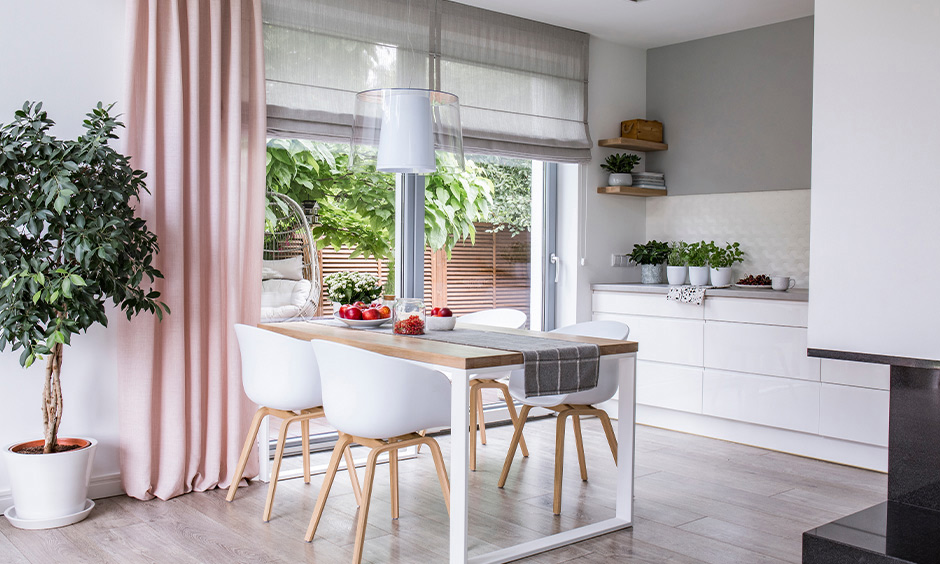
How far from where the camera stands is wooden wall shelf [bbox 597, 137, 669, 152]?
18.2 feet

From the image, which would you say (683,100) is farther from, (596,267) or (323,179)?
(323,179)

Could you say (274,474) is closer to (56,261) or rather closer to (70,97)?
(56,261)

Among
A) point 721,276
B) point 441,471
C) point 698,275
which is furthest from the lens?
point 698,275

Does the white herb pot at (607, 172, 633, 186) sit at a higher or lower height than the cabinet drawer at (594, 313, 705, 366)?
higher

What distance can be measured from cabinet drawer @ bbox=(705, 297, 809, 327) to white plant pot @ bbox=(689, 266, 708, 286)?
0.31 m

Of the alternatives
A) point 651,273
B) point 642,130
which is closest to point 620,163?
point 642,130

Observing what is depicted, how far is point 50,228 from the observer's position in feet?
10.5

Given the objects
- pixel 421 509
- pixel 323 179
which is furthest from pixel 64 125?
pixel 421 509

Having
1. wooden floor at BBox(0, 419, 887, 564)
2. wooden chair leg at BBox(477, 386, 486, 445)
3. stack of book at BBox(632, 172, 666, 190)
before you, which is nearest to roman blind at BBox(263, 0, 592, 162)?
stack of book at BBox(632, 172, 666, 190)

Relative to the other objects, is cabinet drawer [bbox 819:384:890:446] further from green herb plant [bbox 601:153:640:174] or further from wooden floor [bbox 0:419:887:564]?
green herb plant [bbox 601:153:640:174]

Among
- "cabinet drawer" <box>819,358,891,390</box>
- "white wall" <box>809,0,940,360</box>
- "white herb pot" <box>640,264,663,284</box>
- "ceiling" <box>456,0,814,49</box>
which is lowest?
"cabinet drawer" <box>819,358,891,390</box>

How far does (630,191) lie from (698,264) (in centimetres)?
69

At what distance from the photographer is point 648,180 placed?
573 cm

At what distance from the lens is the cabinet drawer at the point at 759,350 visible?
14.9 ft
